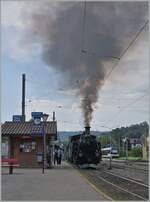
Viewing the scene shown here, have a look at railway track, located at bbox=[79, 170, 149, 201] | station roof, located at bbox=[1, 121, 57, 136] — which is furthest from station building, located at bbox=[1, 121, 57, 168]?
railway track, located at bbox=[79, 170, 149, 201]

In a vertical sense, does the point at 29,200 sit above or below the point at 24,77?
below

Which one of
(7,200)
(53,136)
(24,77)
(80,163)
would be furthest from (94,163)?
(7,200)

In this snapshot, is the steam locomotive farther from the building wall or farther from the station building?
the building wall

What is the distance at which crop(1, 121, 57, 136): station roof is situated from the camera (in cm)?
3400

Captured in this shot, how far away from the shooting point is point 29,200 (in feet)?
40.9

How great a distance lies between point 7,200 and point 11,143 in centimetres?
2212

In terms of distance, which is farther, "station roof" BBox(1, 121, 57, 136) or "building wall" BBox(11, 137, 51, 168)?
"building wall" BBox(11, 137, 51, 168)

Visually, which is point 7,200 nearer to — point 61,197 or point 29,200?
point 29,200

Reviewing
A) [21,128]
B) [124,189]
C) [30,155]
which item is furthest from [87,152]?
[124,189]

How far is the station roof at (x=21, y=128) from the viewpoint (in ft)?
112

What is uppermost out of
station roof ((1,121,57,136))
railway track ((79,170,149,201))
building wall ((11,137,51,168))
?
station roof ((1,121,57,136))

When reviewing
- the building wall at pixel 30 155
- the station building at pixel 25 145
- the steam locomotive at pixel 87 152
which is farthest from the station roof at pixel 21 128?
the steam locomotive at pixel 87 152

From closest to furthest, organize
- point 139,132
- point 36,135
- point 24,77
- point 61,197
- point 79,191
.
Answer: point 61,197 < point 79,191 < point 36,135 < point 24,77 < point 139,132

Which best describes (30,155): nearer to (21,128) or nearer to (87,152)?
(21,128)
